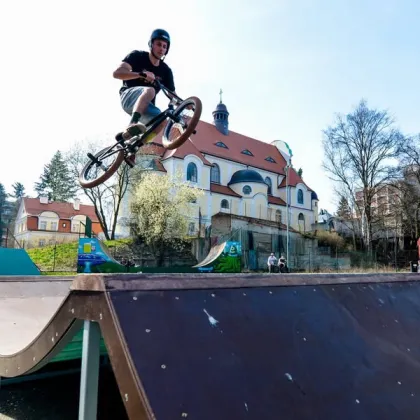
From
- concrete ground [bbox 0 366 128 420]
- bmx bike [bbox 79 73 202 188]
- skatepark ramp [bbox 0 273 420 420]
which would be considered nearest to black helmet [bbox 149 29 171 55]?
bmx bike [bbox 79 73 202 188]

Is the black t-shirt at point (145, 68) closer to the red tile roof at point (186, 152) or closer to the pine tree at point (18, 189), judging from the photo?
the red tile roof at point (186, 152)

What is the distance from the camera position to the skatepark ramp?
1.23m

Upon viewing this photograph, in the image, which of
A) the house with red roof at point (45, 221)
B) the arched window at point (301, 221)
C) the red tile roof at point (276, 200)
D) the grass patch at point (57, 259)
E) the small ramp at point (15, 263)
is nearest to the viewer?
the small ramp at point (15, 263)

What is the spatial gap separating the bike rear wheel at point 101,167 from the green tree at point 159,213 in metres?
20.1

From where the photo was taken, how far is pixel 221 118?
46.0m

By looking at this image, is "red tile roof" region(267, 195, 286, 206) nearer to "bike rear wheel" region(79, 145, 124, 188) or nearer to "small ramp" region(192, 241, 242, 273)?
"small ramp" region(192, 241, 242, 273)

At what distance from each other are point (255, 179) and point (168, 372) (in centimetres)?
4012

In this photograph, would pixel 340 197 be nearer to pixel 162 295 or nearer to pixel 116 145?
pixel 116 145

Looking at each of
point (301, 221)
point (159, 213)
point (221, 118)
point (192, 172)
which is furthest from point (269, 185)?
point (159, 213)

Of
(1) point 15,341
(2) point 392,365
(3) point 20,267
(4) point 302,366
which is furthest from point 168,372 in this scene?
(3) point 20,267

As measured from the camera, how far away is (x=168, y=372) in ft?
4.04

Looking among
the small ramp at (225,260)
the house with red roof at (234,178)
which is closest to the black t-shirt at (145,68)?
the small ramp at (225,260)

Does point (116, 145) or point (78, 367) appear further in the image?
point (116, 145)

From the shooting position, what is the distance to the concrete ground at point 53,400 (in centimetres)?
279
